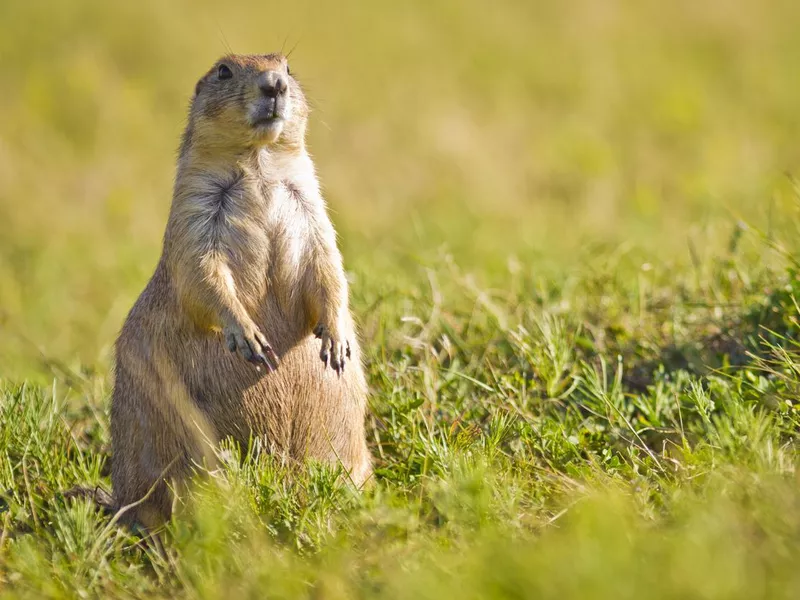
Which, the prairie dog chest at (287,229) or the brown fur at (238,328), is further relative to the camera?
the prairie dog chest at (287,229)

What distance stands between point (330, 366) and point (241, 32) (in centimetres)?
913

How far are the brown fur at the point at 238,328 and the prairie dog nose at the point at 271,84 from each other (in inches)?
2.5

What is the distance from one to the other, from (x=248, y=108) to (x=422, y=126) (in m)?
6.92

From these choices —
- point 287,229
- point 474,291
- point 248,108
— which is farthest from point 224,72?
point 474,291

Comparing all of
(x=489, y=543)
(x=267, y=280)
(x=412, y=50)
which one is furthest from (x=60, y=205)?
(x=489, y=543)

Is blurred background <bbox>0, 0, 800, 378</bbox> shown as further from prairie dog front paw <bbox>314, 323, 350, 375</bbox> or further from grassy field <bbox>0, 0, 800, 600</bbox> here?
prairie dog front paw <bbox>314, 323, 350, 375</bbox>

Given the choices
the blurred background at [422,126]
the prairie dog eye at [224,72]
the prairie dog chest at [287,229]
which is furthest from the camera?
the blurred background at [422,126]

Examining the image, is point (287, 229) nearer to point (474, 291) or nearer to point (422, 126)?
point (474, 291)

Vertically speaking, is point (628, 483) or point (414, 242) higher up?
point (628, 483)

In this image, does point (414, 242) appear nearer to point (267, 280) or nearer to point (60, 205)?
point (60, 205)

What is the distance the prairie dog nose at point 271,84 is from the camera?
3.95 metres

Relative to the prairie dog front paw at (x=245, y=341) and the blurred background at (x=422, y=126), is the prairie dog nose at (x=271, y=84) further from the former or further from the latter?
the blurred background at (x=422, y=126)

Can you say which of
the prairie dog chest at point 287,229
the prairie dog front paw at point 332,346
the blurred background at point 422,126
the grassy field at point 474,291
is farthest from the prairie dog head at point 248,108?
the blurred background at point 422,126

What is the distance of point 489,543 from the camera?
2631 mm
